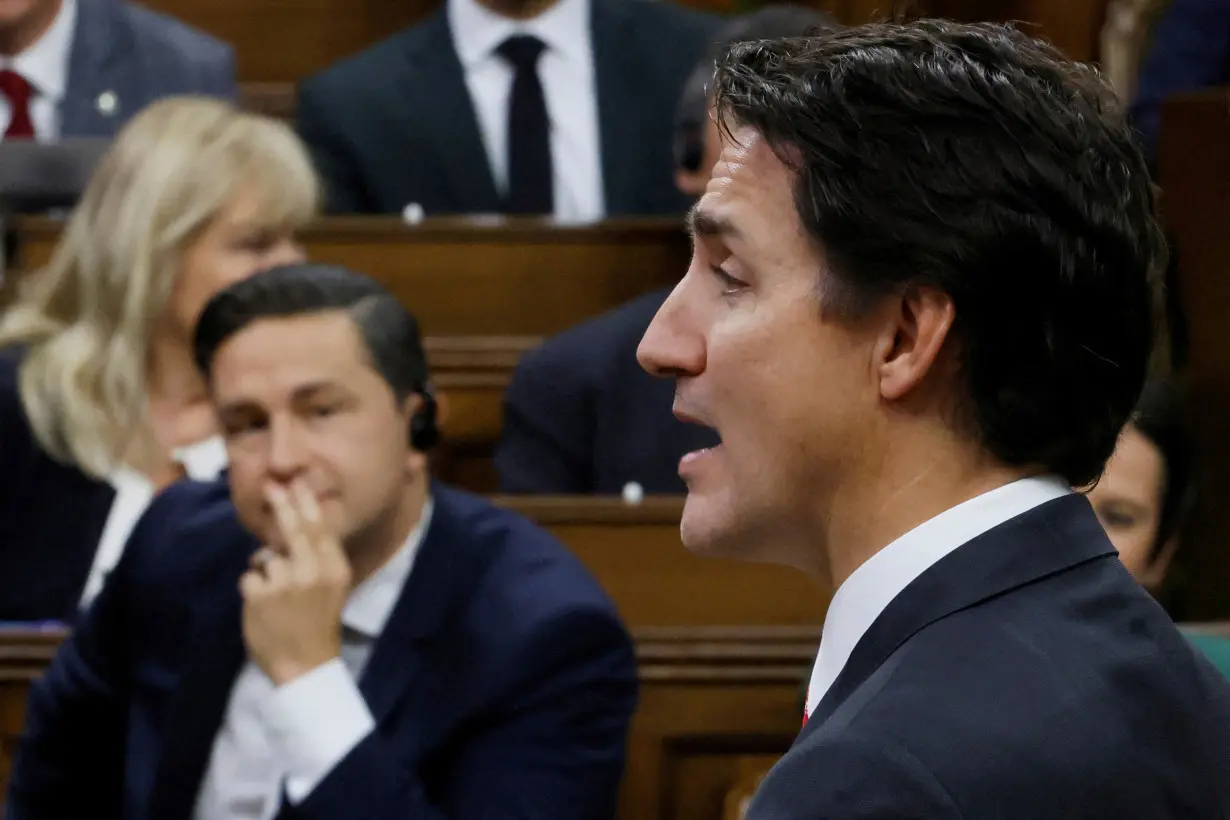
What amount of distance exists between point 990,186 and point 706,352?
12 centimetres

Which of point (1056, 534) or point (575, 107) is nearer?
point (1056, 534)

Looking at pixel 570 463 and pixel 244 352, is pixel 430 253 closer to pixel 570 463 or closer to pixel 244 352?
pixel 570 463

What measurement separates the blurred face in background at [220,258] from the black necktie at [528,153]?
0.43m

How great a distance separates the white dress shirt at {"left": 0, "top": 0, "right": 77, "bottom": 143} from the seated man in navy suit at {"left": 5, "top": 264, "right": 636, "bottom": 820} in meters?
0.98

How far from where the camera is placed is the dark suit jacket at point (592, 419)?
176 cm

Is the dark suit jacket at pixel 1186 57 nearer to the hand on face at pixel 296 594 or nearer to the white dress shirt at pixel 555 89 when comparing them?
the white dress shirt at pixel 555 89

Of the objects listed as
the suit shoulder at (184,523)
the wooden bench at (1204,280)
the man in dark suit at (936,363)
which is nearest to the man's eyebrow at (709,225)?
the man in dark suit at (936,363)

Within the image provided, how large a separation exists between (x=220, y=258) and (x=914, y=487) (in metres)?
1.39

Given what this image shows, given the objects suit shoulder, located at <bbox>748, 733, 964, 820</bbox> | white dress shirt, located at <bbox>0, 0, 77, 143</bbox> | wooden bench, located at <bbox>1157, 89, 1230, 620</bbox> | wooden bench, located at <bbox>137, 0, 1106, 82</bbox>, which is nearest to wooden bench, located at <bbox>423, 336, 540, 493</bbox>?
white dress shirt, located at <bbox>0, 0, 77, 143</bbox>

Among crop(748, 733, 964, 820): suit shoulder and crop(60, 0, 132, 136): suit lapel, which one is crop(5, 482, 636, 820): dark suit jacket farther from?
crop(60, 0, 132, 136): suit lapel

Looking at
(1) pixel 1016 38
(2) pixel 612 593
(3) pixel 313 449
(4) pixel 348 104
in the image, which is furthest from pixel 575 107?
(1) pixel 1016 38

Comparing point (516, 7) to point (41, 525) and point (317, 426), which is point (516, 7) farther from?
point (317, 426)

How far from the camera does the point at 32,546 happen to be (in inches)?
67.4

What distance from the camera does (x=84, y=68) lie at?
230cm
